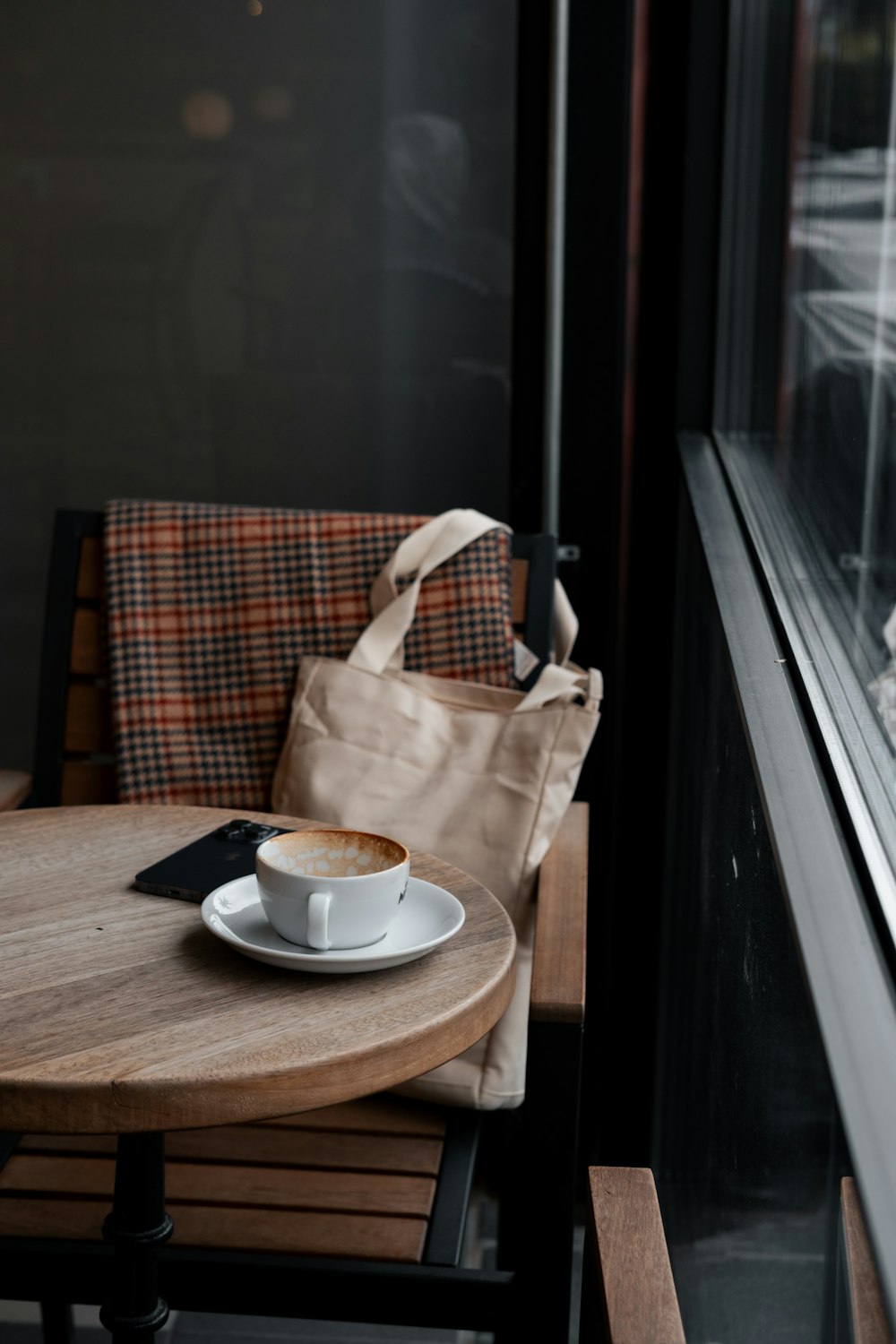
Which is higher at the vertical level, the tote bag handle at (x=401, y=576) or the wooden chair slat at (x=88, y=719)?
the tote bag handle at (x=401, y=576)

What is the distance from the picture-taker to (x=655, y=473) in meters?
2.01

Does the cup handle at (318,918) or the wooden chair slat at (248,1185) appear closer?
the cup handle at (318,918)

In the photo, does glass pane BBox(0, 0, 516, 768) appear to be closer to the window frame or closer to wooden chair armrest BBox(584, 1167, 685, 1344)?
the window frame

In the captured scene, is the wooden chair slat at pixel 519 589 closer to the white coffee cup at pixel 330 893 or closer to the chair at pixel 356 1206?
the chair at pixel 356 1206

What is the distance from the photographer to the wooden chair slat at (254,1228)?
3.83 ft

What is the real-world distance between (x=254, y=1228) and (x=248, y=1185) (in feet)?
0.19

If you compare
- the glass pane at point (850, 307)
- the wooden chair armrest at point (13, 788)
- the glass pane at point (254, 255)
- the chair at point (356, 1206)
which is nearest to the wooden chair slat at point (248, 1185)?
the chair at point (356, 1206)

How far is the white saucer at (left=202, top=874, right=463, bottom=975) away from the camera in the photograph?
2.90 feet

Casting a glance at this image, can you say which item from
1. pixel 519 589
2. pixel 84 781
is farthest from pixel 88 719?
pixel 519 589

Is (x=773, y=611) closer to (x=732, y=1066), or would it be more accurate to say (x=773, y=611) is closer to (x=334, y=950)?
(x=732, y=1066)

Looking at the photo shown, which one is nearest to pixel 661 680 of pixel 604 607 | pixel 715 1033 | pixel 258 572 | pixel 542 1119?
pixel 604 607

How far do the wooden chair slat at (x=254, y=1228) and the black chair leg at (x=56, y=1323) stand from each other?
0.35m

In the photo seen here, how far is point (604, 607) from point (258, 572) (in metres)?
0.51

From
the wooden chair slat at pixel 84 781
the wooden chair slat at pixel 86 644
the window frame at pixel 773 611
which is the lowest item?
→ the wooden chair slat at pixel 84 781
